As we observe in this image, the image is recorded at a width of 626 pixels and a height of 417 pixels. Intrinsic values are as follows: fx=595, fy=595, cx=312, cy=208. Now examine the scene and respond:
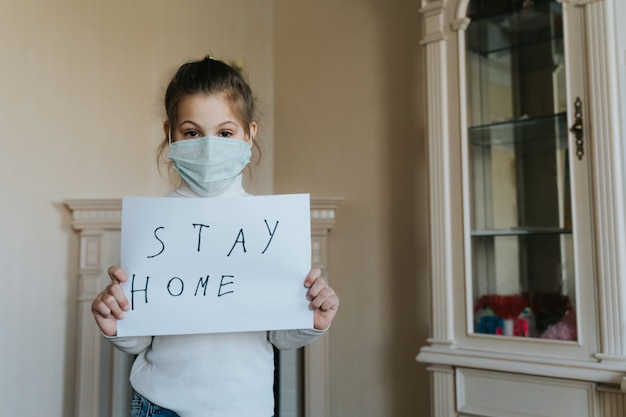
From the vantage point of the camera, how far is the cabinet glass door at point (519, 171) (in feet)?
5.29

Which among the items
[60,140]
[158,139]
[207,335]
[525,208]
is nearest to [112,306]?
[207,335]

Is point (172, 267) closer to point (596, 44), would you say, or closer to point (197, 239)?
point (197, 239)

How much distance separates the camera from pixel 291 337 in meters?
0.97

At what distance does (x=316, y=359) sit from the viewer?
7.30 feet

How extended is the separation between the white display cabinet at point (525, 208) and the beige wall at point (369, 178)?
0.29 m

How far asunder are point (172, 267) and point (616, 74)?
3.85 ft

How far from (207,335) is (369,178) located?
137 cm

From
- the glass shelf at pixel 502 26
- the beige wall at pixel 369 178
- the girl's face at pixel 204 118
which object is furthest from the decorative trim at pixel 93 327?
the glass shelf at pixel 502 26

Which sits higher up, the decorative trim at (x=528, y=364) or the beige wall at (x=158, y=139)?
the beige wall at (x=158, y=139)

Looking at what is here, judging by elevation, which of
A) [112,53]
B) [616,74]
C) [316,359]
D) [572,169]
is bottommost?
[316,359]

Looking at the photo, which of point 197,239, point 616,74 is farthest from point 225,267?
point 616,74

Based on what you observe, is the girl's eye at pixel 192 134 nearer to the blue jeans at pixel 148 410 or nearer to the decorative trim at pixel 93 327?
the blue jeans at pixel 148 410

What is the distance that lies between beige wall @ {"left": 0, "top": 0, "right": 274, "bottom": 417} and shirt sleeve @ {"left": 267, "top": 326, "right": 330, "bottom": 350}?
4.21 ft

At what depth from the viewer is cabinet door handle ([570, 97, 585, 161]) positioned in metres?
1.51
